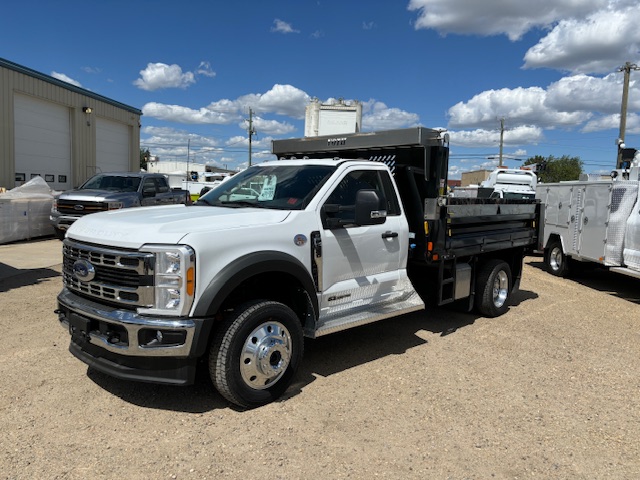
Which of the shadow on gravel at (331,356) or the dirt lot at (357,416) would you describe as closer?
the dirt lot at (357,416)

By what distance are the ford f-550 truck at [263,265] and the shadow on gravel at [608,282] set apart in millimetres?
4920

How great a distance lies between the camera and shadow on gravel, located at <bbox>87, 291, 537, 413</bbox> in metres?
4.01

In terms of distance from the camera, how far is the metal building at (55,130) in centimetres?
1580

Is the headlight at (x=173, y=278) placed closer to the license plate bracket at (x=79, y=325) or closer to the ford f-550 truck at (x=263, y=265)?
the ford f-550 truck at (x=263, y=265)

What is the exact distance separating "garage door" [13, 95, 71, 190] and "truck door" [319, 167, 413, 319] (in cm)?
1563

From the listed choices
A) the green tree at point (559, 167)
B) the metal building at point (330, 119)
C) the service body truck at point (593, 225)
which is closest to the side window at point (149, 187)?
the metal building at point (330, 119)

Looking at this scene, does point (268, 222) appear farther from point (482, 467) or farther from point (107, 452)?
point (482, 467)

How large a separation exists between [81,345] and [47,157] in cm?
1669

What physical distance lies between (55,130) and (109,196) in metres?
8.73

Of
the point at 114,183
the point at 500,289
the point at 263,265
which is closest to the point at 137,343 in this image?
the point at 263,265

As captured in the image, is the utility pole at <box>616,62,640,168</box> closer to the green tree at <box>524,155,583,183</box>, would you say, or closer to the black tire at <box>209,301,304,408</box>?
the black tire at <box>209,301,304,408</box>

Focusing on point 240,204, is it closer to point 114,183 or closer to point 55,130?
point 114,183

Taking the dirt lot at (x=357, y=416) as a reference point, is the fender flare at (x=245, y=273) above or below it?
above

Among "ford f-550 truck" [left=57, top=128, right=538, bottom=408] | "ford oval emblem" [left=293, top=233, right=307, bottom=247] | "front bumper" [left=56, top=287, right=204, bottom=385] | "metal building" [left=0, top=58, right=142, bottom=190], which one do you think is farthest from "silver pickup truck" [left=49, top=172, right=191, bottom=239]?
"front bumper" [left=56, top=287, right=204, bottom=385]
